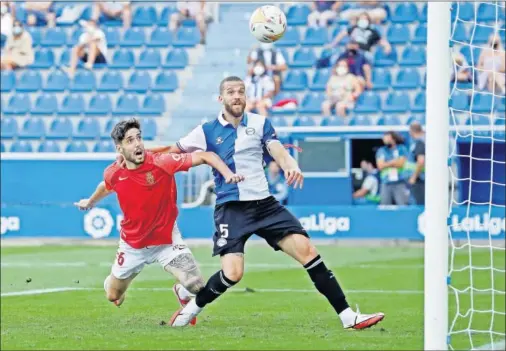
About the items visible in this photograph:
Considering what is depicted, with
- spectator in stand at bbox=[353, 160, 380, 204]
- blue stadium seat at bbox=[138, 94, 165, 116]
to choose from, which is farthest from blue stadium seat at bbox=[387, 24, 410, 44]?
blue stadium seat at bbox=[138, 94, 165, 116]

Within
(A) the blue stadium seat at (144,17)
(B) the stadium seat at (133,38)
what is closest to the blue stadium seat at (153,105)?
(B) the stadium seat at (133,38)

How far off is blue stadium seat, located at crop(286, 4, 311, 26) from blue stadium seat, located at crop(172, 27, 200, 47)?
2026 millimetres

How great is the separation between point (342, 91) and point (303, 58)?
162 centimetres

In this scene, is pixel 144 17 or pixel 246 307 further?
pixel 144 17

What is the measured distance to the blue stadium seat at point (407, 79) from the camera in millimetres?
22562

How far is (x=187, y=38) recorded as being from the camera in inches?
974

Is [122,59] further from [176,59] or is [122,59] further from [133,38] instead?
[176,59]

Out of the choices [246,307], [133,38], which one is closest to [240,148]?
[246,307]

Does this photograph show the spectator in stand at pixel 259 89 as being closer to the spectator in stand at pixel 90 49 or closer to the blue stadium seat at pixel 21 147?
the spectator in stand at pixel 90 49

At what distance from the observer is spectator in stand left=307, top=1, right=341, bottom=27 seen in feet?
78.5

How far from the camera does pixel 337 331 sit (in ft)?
29.9

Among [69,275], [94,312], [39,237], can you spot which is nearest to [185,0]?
[39,237]

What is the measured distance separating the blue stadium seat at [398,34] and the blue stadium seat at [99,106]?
5877 mm

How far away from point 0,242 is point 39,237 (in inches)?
29.5
